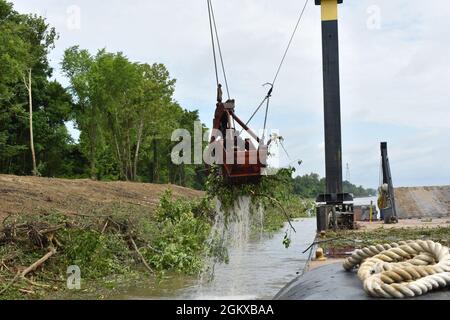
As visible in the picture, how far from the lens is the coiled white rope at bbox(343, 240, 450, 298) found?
2.68m

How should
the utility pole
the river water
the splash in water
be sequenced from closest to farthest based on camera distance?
1. the splash in water
2. the river water
3. the utility pole

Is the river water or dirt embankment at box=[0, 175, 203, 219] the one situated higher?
dirt embankment at box=[0, 175, 203, 219]

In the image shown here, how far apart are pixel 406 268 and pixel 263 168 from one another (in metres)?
5.28

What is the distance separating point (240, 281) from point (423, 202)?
785 cm

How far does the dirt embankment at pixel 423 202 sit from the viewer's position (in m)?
16.1

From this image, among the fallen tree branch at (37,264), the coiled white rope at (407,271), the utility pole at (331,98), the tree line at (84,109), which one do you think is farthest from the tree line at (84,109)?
the coiled white rope at (407,271)

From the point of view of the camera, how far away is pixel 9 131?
36156mm

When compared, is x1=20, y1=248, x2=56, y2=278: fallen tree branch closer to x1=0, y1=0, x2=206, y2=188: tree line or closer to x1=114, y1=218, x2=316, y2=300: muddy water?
x1=114, y1=218, x2=316, y2=300: muddy water

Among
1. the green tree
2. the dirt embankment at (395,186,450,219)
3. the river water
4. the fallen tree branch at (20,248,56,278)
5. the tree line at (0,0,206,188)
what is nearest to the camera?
the fallen tree branch at (20,248,56,278)

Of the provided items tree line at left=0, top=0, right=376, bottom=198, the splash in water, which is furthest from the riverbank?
tree line at left=0, top=0, right=376, bottom=198

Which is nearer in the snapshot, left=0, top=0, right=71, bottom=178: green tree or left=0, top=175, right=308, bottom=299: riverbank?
left=0, top=175, right=308, bottom=299: riverbank

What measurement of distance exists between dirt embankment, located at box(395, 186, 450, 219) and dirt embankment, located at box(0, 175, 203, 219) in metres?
9.43

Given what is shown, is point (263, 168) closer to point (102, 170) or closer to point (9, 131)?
point (9, 131)

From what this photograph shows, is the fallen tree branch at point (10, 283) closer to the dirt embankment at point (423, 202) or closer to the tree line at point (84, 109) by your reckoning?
the dirt embankment at point (423, 202)
